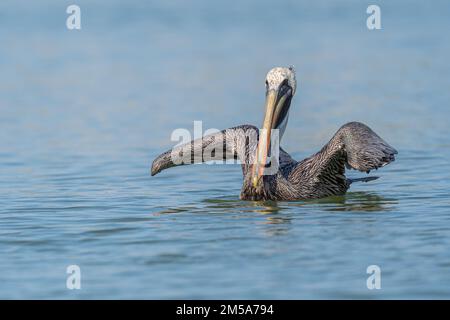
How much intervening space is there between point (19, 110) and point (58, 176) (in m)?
7.39

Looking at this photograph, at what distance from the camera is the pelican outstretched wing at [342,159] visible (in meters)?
11.9

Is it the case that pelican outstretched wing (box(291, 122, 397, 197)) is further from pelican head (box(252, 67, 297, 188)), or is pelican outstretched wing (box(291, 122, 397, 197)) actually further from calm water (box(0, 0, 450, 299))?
pelican head (box(252, 67, 297, 188))

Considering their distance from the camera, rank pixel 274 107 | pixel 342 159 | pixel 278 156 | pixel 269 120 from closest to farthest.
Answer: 1. pixel 269 120
2. pixel 274 107
3. pixel 342 159
4. pixel 278 156

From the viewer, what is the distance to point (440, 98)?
2219 centimetres

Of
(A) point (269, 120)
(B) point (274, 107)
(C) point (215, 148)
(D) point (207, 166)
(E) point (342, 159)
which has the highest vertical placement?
(B) point (274, 107)

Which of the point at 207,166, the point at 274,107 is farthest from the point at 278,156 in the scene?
the point at 207,166

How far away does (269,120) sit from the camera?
12023 mm

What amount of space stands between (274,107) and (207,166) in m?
3.71

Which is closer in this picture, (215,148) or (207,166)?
(215,148)

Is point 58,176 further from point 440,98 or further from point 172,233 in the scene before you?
point 440,98

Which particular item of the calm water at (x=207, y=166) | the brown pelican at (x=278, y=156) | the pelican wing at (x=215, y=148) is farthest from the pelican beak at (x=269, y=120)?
the pelican wing at (x=215, y=148)

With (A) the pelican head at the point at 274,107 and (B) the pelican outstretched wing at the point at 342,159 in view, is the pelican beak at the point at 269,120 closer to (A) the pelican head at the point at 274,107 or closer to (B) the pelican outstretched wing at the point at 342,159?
(A) the pelican head at the point at 274,107

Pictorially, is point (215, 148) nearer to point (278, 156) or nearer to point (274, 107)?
point (278, 156)

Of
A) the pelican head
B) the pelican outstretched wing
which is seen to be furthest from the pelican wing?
the pelican outstretched wing
